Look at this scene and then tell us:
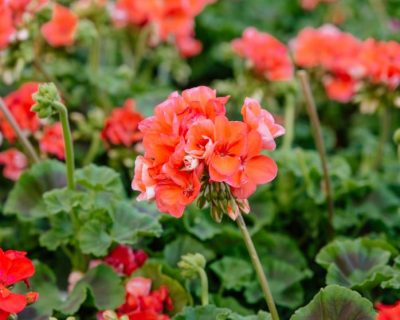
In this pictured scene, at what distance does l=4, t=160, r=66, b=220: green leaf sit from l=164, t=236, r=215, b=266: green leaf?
1.02 ft

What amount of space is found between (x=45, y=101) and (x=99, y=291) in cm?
44

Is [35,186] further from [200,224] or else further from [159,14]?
[159,14]

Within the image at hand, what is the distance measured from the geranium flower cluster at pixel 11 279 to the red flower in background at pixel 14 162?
75cm

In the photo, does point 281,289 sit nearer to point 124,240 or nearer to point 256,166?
point 124,240

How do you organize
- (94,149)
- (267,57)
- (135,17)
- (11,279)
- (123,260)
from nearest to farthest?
(11,279)
(123,260)
(94,149)
(267,57)
(135,17)

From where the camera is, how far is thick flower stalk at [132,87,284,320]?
134cm

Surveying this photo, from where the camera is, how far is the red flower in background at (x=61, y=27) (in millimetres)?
2625

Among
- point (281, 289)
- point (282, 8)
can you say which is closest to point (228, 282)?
point (281, 289)

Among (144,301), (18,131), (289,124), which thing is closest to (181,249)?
(144,301)

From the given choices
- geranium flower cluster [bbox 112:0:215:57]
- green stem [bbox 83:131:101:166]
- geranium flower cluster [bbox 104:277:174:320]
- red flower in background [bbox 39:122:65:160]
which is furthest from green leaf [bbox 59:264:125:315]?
geranium flower cluster [bbox 112:0:215:57]

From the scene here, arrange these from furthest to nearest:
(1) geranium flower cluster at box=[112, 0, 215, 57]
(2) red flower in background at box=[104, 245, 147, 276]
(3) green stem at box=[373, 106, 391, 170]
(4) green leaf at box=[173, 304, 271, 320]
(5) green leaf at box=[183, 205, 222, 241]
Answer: (1) geranium flower cluster at box=[112, 0, 215, 57] → (3) green stem at box=[373, 106, 391, 170] → (5) green leaf at box=[183, 205, 222, 241] → (2) red flower in background at box=[104, 245, 147, 276] → (4) green leaf at box=[173, 304, 271, 320]

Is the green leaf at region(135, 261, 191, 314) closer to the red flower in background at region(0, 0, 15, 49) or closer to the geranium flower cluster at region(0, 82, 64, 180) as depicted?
the geranium flower cluster at region(0, 82, 64, 180)

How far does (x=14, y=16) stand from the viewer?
221 centimetres

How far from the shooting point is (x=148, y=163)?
4.56 feet
